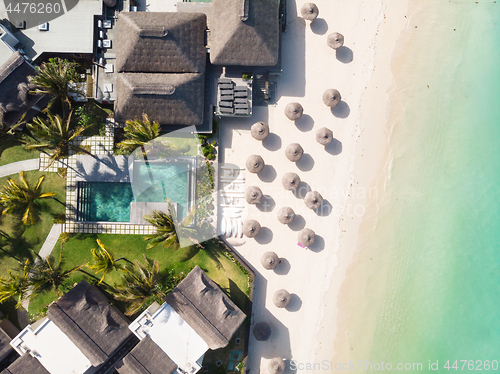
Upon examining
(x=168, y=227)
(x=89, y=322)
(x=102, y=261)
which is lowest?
(x=89, y=322)

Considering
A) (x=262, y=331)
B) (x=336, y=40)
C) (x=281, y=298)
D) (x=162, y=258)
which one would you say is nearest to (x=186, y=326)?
(x=162, y=258)

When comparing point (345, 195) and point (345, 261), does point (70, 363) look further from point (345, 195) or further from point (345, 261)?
point (345, 195)

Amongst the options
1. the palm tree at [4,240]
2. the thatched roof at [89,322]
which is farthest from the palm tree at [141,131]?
the palm tree at [4,240]

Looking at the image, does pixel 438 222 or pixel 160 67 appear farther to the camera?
pixel 438 222

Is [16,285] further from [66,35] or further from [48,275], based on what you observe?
[66,35]

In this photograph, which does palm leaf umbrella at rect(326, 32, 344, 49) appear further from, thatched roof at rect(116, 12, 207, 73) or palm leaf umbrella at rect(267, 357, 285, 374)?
palm leaf umbrella at rect(267, 357, 285, 374)

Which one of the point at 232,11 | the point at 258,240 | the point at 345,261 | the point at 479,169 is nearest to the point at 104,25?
the point at 232,11
